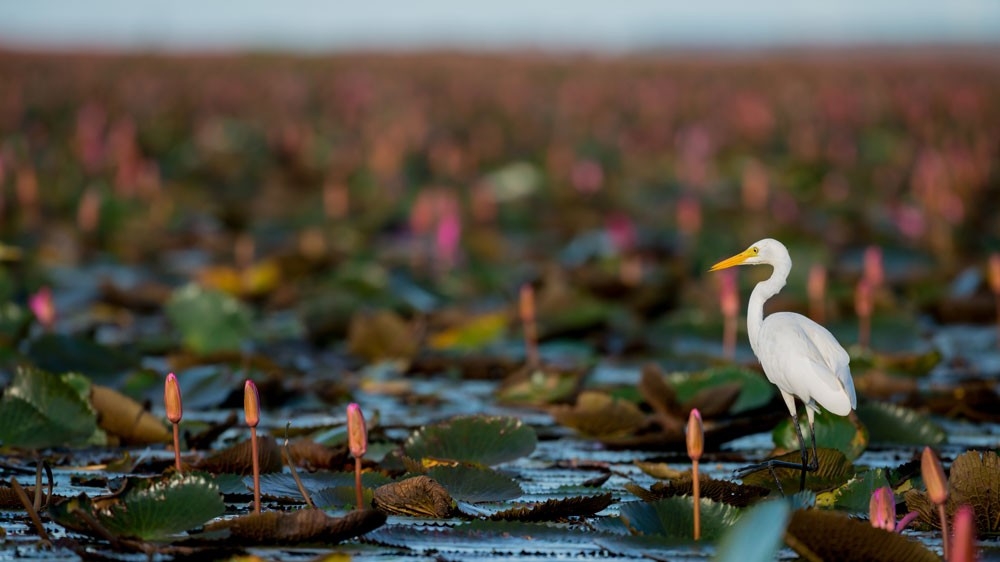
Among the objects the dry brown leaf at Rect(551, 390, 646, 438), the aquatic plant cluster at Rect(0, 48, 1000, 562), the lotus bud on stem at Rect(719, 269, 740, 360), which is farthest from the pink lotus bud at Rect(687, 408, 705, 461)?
the lotus bud on stem at Rect(719, 269, 740, 360)

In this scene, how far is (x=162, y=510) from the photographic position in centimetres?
284

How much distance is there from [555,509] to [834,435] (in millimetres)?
1163

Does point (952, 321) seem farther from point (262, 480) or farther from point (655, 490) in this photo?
point (262, 480)

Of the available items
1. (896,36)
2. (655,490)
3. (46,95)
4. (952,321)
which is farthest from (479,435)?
(896,36)

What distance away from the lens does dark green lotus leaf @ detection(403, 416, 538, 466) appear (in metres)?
3.63

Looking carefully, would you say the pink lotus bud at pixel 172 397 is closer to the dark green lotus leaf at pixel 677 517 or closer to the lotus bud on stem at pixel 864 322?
the dark green lotus leaf at pixel 677 517

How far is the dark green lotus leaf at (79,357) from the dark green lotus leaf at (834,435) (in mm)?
2210

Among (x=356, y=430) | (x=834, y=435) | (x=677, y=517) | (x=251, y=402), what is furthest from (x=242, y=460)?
(x=834, y=435)

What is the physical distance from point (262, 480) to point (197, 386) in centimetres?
141

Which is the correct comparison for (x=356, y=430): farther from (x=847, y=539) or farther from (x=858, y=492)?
(x=858, y=492)

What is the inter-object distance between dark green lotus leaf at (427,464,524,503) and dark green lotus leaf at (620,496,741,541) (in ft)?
1.46

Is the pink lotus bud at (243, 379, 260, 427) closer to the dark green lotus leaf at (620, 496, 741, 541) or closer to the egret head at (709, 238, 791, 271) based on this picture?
the dark green lotus leaf at (620, 496, 741, 541)

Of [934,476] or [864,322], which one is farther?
[864,322]

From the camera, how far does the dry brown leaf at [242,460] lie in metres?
3.51
